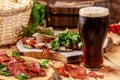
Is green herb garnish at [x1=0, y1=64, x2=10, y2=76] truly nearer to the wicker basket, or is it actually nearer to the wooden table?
the wooden table

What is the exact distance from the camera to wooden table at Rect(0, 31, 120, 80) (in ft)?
6.35

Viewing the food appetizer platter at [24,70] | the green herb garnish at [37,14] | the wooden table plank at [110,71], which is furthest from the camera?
the green herb garnish at [37,14]

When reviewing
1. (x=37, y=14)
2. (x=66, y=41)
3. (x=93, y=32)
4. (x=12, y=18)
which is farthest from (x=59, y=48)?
(x=37, y=14)

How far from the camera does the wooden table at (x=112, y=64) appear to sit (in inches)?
76.2

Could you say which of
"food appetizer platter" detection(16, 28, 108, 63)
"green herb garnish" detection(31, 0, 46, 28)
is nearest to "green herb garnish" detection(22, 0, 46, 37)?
"green herb garnish" detection(31, 0, 46, 28)

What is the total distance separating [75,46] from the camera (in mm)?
2180

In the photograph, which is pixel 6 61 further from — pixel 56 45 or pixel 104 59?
pixel 104 59

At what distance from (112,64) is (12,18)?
0.72m

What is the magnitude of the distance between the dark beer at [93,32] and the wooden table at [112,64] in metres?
0.06

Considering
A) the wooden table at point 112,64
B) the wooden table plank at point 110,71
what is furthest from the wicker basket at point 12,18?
the wooden table plank at point 110,71

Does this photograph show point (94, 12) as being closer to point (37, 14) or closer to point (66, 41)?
point (66, 41)

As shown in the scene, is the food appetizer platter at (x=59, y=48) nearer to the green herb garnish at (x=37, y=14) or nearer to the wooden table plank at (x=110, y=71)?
the wooden table plank at (x=110, y=71)

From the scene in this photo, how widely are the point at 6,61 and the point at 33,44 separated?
17.5 inches

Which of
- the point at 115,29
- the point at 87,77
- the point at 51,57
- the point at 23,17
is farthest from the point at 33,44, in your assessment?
the point at 115,29
